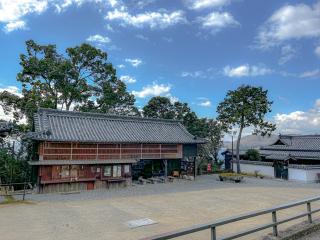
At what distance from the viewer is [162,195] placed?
2195cm

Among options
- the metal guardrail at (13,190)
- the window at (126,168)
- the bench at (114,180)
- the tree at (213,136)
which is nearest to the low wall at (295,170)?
the tree at (213,136)

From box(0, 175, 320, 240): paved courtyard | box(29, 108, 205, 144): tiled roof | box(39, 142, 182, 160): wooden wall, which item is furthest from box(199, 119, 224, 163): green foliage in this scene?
box(0, 175, 320, 240): paved courtyard

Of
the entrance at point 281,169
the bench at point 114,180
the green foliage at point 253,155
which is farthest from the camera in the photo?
the green foliage at point 253,155

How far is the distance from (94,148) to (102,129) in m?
3.00

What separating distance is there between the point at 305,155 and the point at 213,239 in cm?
3570

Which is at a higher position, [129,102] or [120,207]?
[129,102]

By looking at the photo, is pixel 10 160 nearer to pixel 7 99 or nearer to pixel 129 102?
pixel 7 99

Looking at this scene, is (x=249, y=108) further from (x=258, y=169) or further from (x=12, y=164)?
(x=12, y=164)

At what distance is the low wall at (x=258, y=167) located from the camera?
3769 centimetres

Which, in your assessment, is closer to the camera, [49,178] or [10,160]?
[49,178]

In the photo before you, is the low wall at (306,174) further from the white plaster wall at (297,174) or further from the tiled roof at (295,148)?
the tiled roof at (295,148)

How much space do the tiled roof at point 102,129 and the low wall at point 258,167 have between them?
37.7ft

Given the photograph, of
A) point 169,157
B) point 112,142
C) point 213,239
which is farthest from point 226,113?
point 213,239

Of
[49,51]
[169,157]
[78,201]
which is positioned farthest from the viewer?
[49,51]
